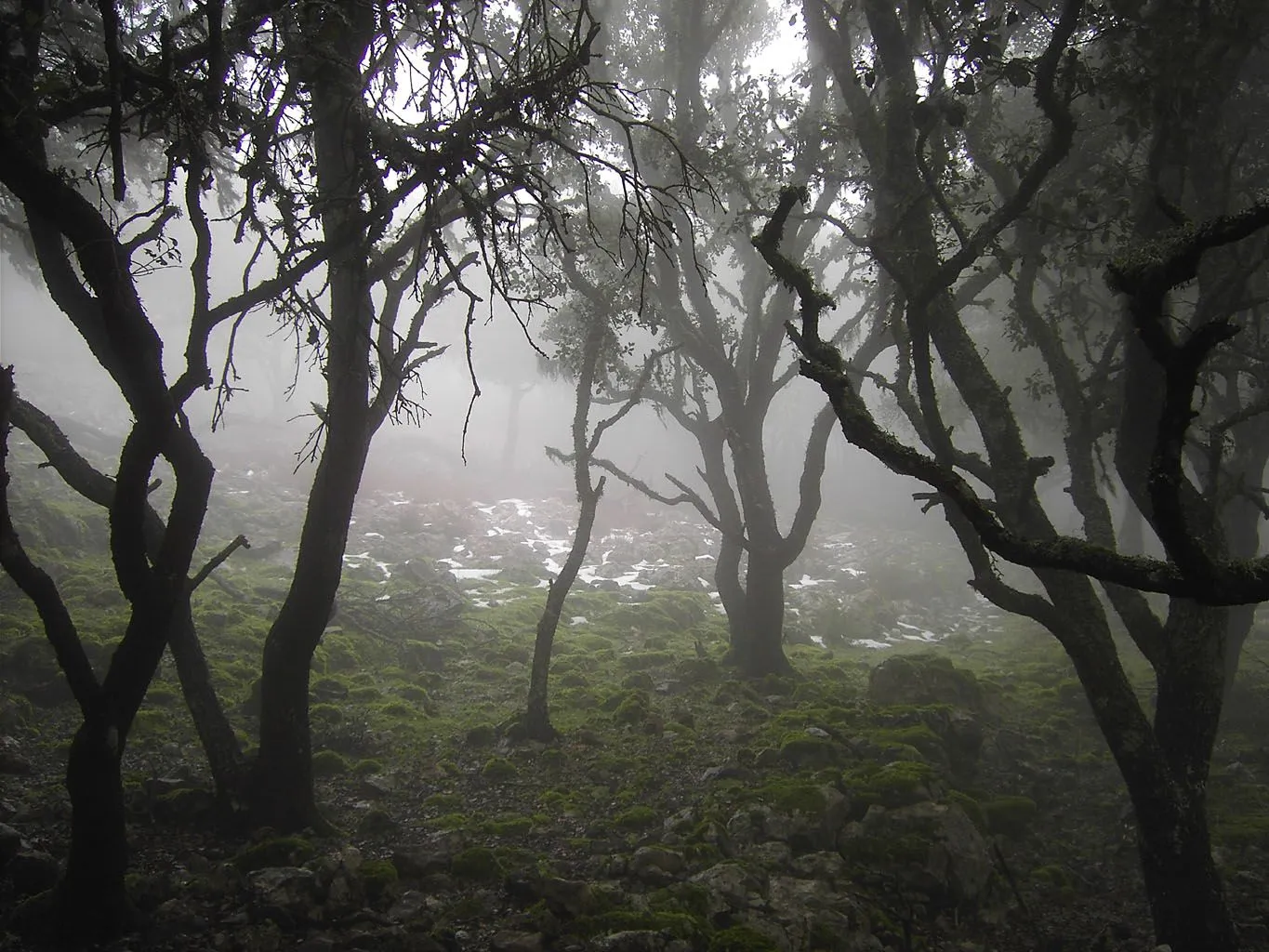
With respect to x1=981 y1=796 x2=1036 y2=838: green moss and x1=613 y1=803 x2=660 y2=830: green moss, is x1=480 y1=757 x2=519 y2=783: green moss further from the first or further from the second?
x1=981 y1=796 x2=1036 y2=838: green moss

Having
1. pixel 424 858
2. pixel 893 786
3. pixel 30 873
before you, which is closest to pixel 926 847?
pixel 893 786

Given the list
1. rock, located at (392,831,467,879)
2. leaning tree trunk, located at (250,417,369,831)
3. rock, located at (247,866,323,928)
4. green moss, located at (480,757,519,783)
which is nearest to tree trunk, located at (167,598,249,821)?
leaning tree trunk, located at (250,417,369,831)

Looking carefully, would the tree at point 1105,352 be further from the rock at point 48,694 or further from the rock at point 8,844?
the rock at point 48,694

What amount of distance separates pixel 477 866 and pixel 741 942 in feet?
7.10

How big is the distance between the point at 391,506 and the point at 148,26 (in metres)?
20.7

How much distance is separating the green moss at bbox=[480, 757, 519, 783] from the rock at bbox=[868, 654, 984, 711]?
5.27 m

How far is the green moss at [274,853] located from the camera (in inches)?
198

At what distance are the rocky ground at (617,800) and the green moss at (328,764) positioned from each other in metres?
0.03

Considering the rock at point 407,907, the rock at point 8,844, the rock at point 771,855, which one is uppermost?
the rock at point 8,844

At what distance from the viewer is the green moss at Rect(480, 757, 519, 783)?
744 cm

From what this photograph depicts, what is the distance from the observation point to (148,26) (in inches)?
284

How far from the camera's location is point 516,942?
13.8 feet

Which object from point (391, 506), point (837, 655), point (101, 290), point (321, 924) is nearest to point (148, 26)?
point (101, 290)

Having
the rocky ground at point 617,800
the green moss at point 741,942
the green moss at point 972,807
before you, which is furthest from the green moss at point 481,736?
the green moss at point 972,807
